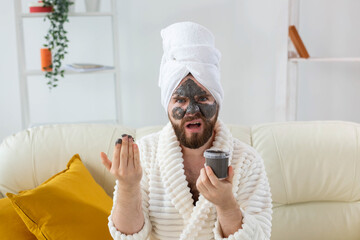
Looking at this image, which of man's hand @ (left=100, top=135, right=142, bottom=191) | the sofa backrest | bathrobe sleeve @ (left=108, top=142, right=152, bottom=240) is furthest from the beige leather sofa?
man's hand @ (left=100, top=135, right=142, bottom=191)

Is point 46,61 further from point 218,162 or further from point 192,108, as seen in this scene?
point 218,162

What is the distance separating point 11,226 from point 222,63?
2.12 metres

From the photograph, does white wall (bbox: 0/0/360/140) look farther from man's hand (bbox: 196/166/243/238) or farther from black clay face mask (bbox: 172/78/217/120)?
man's hand (bbox: 196/166/243/238)

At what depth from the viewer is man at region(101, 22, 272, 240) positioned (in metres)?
1.28

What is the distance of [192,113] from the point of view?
4.40 feet

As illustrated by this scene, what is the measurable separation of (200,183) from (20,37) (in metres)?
2.02

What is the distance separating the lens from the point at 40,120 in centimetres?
332

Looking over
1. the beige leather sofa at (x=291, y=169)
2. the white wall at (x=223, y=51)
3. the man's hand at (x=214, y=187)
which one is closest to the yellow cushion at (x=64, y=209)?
the beige leather sofa at (x=291, y=169)

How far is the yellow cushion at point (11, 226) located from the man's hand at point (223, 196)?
0.81 metres

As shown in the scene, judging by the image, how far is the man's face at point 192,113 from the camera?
135cm

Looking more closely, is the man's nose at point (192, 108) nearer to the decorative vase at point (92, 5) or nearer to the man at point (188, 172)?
the man at point (188, 172)

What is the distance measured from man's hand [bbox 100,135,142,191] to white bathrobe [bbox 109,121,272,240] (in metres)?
0.19

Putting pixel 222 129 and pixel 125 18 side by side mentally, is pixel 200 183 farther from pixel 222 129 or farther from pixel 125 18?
pixel 125 18

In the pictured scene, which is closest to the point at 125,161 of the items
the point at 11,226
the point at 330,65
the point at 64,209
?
the point at 64,209
